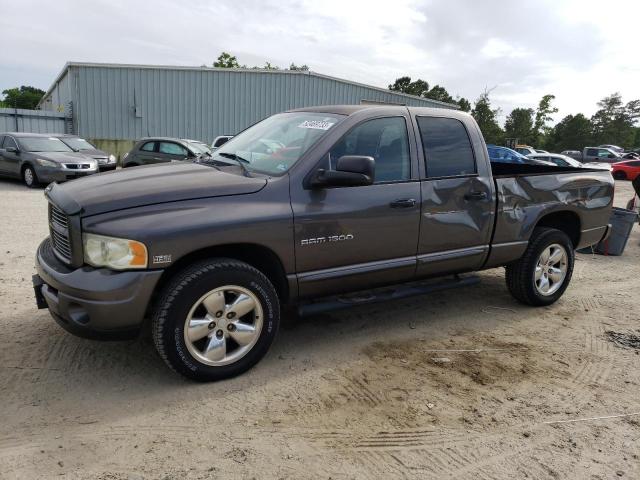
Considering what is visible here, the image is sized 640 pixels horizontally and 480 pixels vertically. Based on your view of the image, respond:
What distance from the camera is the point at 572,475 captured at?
248 centimetres

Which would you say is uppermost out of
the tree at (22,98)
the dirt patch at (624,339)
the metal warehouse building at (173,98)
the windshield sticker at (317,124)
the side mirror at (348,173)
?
the tree at (22,98)

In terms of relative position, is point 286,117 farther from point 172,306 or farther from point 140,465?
point 140,465

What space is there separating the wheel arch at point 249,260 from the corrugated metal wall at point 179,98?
69.2ft

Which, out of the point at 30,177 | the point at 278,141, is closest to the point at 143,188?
the point at 278,141

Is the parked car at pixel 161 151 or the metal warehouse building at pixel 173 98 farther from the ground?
the metal warehouse building at pixel 173 98

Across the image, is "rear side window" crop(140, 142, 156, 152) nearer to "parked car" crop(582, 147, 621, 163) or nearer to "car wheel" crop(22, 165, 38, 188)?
"car wheel" crop(22, 165, 38, 188)

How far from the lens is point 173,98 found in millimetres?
22875

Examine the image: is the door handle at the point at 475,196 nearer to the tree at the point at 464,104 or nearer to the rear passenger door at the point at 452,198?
the rear passenger door at the point at 452,198

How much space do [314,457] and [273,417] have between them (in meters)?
0.43

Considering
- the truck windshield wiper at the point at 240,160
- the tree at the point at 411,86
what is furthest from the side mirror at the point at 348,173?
the tree at the point at 411,86

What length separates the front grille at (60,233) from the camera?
2992 mm

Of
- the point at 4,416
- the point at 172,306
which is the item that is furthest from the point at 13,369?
the point at 172,306

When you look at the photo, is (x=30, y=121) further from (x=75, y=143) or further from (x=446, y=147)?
(x=446, y=147)

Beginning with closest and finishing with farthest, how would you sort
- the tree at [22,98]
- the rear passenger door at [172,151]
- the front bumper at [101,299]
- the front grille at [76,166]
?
the front bumper at [101,299] → the front grille at [76,166] → the rear passenger door at [172,151] → the tree at [22,98]
